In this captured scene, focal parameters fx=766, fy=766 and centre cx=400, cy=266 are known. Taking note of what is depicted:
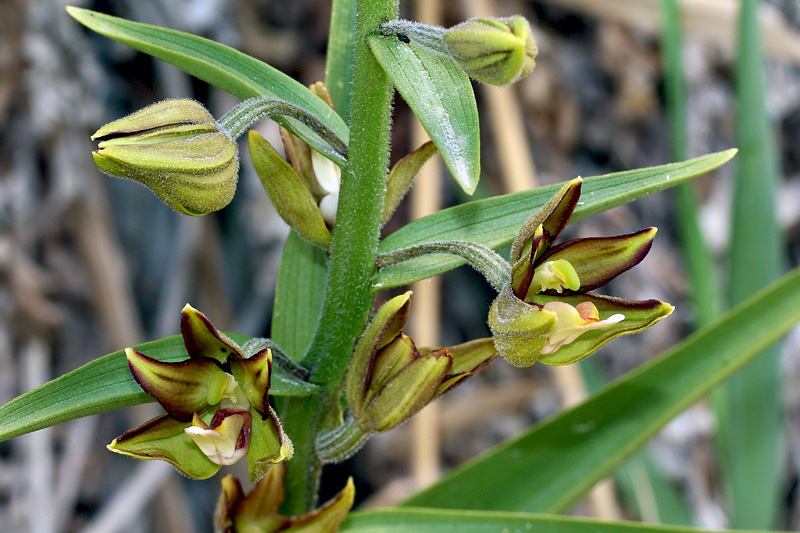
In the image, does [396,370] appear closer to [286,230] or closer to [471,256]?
[471,256]

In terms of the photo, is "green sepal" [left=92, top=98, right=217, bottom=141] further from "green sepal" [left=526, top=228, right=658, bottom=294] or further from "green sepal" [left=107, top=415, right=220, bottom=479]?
"green sepal" [left=526, top=228, right=658, bottom=294]

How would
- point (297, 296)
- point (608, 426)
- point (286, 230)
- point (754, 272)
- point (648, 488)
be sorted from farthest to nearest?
point (286, 230) < point (648, 488) < point (754, 272) < point (608, 426) < point (297, 296)

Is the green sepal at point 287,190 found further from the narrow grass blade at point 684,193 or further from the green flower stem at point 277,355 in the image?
the narrow grass blade at point 684,193

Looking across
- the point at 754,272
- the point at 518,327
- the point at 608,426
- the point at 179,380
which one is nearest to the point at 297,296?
the point at 179,380

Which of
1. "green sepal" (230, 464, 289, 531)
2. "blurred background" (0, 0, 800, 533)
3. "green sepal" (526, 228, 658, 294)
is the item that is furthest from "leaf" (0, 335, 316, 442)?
"blurred background" (0, 0, 800, 533)

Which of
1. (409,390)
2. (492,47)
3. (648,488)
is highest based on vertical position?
(492,47)

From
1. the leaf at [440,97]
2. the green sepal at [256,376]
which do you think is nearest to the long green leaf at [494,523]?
the green sepal at [256,376]
